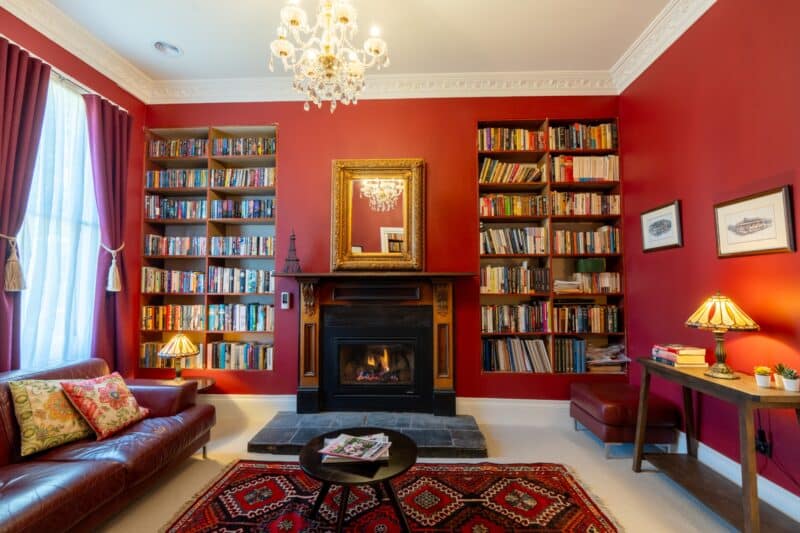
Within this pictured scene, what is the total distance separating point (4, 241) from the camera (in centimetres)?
225

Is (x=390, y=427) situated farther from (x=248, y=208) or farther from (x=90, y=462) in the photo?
(x=248, y=208)

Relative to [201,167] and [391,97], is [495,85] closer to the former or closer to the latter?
[391,97]

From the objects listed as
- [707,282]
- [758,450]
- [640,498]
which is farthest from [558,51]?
[640,498]

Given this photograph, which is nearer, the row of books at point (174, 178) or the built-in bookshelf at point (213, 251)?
the built-in bookshelf at point (213, 251)

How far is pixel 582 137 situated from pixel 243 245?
3.52 metres

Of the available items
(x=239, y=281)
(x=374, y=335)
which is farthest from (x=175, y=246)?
(x=374, y=335)

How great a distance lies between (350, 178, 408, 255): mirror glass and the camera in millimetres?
3396

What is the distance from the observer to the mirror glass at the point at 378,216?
3396mm

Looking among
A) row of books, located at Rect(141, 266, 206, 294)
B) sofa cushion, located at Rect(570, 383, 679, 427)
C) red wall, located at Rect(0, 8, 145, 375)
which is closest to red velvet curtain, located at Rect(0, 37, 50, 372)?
red wall, located at Rect(0, 8, 145, 375)

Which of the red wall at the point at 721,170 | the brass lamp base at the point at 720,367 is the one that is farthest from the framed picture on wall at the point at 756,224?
the brass lamp base at the point at 720,367

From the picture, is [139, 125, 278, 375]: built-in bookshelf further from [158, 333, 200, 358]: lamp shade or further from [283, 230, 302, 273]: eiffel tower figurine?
[158, 333, 200, 358]: lamp shade

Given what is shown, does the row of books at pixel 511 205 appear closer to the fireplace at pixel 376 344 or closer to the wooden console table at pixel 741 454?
the fireplace at pixel 376 344

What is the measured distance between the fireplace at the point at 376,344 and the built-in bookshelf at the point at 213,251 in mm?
649

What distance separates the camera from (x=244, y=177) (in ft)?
11.7
